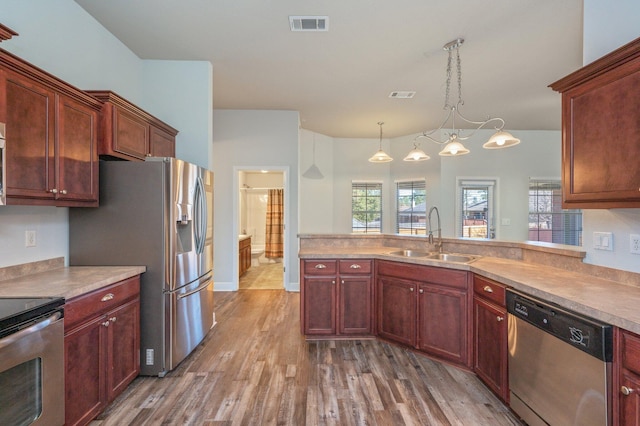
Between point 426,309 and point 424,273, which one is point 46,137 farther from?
point 426,309

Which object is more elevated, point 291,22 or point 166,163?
point 291,22

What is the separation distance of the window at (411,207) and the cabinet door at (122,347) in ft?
18.2

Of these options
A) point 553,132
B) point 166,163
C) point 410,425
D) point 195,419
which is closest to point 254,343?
point 195,419

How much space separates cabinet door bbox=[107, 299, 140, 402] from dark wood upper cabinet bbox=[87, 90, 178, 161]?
4.01ft

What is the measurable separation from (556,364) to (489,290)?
0.66 meters

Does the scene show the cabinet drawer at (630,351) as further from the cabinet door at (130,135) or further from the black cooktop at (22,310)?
the cabinet door at (130,135)

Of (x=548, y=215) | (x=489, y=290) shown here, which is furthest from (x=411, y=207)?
(x=489, y=290)

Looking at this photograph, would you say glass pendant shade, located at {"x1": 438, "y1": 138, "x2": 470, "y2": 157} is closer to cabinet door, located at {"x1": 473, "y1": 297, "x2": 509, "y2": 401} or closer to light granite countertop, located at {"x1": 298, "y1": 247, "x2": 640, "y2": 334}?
light granite countertop, located at {"x1": 298, "y1": 247, "x2": 640, "y2": 334}

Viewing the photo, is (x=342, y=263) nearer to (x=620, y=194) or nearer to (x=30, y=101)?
(x=620, y=194)

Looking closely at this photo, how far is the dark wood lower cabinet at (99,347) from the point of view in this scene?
1752 mm

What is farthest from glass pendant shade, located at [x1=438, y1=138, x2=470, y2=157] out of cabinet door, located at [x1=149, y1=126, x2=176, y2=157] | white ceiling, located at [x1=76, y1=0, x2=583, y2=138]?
cabinet door, located at [x1=149, y1=126, x2=176, y2=157]

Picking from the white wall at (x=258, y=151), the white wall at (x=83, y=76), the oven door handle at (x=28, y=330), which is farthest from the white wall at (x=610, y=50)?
the white wall at (x=258, y=151)

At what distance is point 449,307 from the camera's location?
2.64m

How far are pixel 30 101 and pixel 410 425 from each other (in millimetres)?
3000
